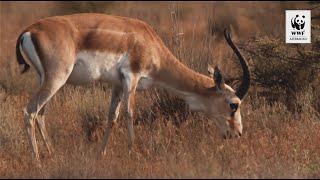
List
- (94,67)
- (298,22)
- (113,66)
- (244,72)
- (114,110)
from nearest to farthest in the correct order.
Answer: (94,67), (113,66), (244,72), (114,110), (298,22)

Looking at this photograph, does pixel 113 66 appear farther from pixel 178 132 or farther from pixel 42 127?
pixel 178 132

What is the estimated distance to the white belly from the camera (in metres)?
9.46

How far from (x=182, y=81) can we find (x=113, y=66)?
1120 millimetres

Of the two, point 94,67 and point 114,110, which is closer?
point 94,67

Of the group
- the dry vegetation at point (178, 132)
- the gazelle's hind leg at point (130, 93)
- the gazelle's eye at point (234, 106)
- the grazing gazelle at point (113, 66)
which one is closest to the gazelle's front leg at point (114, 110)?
the grazing gazelle at point (113, 66)

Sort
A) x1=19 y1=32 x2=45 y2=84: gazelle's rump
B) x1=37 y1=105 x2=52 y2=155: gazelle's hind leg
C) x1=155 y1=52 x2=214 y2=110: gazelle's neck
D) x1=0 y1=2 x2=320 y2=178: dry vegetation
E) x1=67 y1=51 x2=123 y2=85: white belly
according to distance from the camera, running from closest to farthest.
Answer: x1=0 y1=2 x2=320 y2=178: dry vegetation
x1=19 y1=32 x2=45 y2=84: gazelle's rump
x1=67 y1=51 x2=123 y2=85: white belly
x1=37 y1=105 x2=52 y2=155: gazelle's hind leg
x1=155 y1=52 x2=214 y2=110: gazelle's neck

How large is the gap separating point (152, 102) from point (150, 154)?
2355 millimetres

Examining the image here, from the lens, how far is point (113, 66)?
9672 mm

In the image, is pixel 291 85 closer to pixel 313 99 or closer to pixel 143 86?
pixel 313 99

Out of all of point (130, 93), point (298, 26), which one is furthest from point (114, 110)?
point (298, 26)

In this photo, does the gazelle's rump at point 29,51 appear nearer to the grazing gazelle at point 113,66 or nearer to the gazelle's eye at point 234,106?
the grazing gazelle at point 113,66

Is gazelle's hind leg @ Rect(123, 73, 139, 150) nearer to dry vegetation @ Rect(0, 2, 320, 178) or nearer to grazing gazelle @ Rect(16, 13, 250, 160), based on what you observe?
grazing gazelle @ Rect(16, 13, 250, 160)

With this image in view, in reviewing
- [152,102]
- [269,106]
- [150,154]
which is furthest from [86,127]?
[269,106]

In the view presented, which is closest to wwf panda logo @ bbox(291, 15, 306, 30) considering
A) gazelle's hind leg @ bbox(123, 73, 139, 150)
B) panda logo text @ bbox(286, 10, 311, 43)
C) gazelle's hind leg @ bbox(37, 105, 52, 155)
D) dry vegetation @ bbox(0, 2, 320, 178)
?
panda logo text @ bbox(286, 10, 311, 43)
